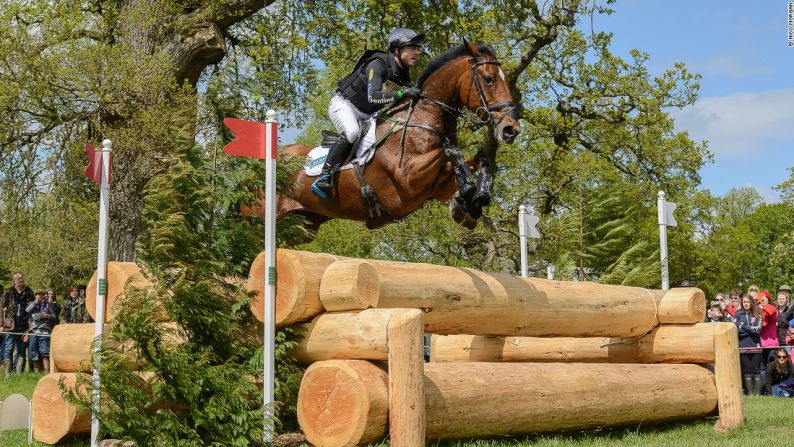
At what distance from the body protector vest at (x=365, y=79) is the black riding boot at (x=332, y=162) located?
39cm

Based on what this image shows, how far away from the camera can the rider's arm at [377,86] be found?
23.1 ft

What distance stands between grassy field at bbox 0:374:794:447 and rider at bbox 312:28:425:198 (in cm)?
284

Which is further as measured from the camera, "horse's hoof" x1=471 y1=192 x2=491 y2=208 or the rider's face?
the rider's face

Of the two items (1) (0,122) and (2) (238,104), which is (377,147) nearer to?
(2) (238,104)

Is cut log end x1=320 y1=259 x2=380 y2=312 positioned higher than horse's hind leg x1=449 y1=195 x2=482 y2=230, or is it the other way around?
horse's hind leg x1=449 y1=195 x2=482 y2=230

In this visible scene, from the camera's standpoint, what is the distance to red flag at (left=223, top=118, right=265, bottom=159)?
516 centimetres

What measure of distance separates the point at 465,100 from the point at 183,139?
2.44m

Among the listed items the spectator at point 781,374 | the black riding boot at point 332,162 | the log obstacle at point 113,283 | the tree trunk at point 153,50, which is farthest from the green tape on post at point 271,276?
the spectator at point 781,374

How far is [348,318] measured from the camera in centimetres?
498

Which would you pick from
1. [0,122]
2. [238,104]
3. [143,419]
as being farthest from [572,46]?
[143,419]

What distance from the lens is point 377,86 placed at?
710 centimetres

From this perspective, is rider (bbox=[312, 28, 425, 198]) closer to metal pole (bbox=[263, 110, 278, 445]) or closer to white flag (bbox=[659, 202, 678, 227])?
metal pole (bbox=[263, 110, 278, 445])

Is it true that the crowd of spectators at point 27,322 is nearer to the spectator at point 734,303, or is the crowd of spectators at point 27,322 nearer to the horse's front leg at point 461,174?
the horse's front leg at point 461,174

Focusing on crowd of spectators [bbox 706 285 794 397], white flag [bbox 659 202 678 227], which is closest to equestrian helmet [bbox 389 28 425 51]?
white flag [bbox 659 202 678 227]
